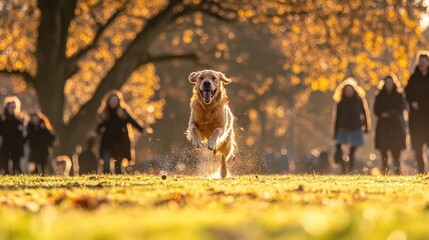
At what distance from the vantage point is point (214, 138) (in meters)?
13.2

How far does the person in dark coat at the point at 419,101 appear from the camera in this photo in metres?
17.4

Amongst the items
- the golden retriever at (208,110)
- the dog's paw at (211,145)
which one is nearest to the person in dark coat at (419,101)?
the golden retriever at (208,110)

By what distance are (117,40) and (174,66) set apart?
2165cm

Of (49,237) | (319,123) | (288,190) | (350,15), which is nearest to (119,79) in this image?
(350,15)

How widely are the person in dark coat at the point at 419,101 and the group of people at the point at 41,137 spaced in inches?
196

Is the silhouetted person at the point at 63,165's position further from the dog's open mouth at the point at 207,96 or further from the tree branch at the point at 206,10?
the dog's open mouth at the point at 207,96

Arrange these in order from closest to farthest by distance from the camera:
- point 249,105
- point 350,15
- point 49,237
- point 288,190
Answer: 1. point 49,237
2. point 288,190
3. point 350,15
4. point 249,105

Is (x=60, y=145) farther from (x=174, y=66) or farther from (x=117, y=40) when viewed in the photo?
(x=174, y=66)

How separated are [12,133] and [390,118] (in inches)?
303

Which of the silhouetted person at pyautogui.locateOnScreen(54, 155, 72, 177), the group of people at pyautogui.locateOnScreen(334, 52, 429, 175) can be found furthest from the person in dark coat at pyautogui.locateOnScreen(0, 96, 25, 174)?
the group of people at pyautogui.locateOnScreen(334, 52, 429, 175)

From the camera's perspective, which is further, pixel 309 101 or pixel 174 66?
pixel 309 101

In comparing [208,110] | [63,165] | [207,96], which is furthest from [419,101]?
[63,165]

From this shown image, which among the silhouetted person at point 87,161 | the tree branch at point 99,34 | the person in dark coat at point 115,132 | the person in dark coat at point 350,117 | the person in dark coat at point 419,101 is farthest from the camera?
the tree branch at point 99,34

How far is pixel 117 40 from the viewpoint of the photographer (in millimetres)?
30875
